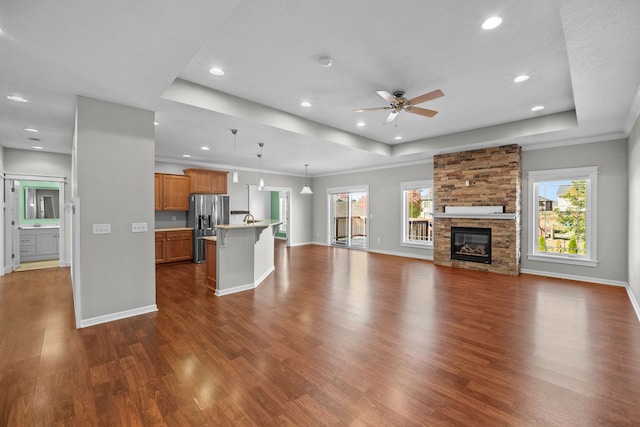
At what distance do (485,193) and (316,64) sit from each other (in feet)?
15.9

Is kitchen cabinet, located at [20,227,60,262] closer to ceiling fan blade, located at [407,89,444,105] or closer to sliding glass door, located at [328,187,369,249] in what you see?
sliding glass door, located at [328,187,369,249]

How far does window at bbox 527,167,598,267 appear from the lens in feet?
17.5

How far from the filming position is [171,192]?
24.3 ft

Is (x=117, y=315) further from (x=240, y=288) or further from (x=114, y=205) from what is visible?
(x=240, y=288)

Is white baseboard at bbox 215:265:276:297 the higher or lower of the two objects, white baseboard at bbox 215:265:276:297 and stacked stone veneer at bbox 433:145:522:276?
the lower

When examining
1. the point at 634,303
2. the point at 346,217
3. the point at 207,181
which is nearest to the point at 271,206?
the point at 346,217

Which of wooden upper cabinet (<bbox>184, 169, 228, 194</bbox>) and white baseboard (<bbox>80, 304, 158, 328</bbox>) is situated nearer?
white baseboard (<bbox>80, 304, 158, 328</bbox>)

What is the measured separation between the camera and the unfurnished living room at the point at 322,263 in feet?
6.79

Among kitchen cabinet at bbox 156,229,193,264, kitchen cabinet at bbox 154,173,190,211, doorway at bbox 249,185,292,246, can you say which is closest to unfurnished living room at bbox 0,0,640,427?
kitchen cabinet at bbox 156,229,193,264

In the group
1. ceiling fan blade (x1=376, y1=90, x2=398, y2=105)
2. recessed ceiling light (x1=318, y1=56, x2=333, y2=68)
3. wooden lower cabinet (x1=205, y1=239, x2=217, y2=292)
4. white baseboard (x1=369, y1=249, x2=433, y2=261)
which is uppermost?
recessed ceiling light (x1=318, y1=56, x2=333, y2=68)

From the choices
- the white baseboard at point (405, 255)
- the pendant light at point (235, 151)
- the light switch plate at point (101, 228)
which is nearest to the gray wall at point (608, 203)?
the white baseboard at point (405, 255)

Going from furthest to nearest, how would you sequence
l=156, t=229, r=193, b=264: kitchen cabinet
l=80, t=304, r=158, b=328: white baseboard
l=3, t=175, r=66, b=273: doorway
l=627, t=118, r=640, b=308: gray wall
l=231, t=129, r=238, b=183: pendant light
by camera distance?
l=156, t=229, r=193, b=264: kitchen cabinet → l=3, t=175, r=66, b=273: doorway → l=231, t=129, r=238, b=183: pendant light → l=627, t=118, r=640, b=308: gray wall → l=80, t=304, r=158, b=328: white baseboard

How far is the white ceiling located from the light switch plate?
59.0 inches

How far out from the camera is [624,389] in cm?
217
